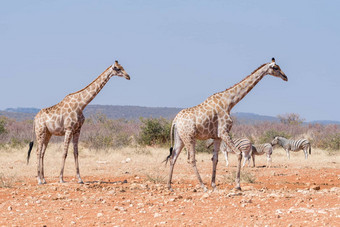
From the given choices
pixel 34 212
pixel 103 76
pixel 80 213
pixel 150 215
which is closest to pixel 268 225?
pixel 150 215

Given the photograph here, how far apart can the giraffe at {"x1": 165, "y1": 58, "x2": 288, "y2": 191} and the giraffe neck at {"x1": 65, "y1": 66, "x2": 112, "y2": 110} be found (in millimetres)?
2330

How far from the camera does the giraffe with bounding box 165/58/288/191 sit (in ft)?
32.6

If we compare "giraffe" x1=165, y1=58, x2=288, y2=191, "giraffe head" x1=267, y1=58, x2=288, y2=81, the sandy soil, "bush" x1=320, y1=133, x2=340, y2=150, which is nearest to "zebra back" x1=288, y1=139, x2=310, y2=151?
"bush" x1=320, y1=133, x2=340, y2=150

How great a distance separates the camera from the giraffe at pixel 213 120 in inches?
392

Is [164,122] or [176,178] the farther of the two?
[164,122]

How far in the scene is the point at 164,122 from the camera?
28.0 m

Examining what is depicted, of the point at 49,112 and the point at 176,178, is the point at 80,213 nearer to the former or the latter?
the point at 49,112

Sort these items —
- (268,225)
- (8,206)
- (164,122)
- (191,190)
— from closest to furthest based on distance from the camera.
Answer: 1. (268,225)
2. (8,206)
3. (191,190)
4. (164,122)

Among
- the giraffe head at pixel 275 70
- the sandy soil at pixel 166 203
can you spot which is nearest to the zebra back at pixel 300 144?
the sandy soil at pixel 166 203

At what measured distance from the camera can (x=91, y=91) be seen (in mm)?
11656

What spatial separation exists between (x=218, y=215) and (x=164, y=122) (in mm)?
20732

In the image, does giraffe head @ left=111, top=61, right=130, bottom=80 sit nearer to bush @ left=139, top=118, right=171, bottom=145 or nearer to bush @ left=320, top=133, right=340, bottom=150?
Result: bush @ left=139, top=118, right=171, bottom=145

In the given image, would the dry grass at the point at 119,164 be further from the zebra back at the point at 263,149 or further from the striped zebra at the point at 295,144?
the striped zebra at the point at 295,144

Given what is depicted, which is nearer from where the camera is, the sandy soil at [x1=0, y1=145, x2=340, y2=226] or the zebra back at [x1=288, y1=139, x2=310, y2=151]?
the sandy soil at [x1=0, y1=145, x2=340, y2=226]
